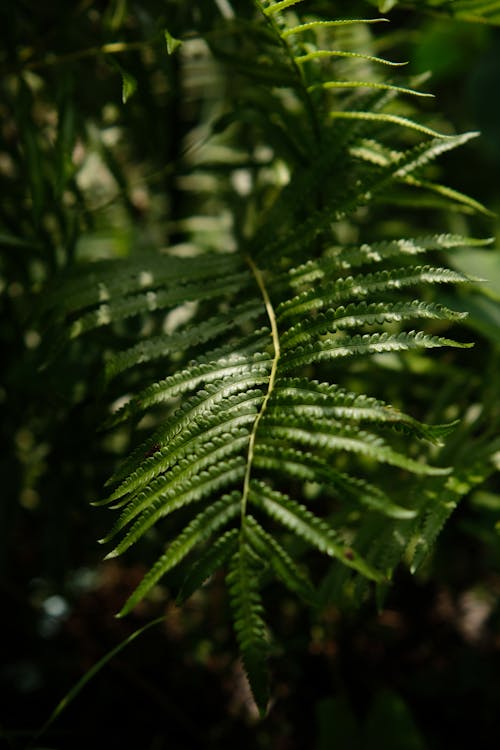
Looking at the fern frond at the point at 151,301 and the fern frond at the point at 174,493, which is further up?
the fern frond at the point at 151,301

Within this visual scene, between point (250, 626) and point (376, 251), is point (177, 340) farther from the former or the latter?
point (250, 626)

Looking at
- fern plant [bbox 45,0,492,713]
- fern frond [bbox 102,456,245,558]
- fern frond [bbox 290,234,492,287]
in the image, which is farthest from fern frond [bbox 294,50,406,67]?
fern frond [bbox 102,456,245,558]

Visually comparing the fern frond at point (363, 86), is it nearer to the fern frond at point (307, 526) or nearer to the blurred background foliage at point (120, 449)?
the blurred background foliage at point (120, 449)

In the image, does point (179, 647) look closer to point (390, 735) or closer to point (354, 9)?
point (390, 735)

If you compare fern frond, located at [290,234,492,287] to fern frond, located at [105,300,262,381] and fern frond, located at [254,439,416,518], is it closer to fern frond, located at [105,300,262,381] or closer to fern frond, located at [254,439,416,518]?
fern frond, located at [105,300,262,381]

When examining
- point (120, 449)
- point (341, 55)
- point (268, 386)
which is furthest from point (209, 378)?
point (120, 449)

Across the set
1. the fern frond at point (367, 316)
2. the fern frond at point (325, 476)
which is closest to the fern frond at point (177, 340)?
the fern frond at point (367, 316)

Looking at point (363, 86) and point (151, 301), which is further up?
point (363, 86)
